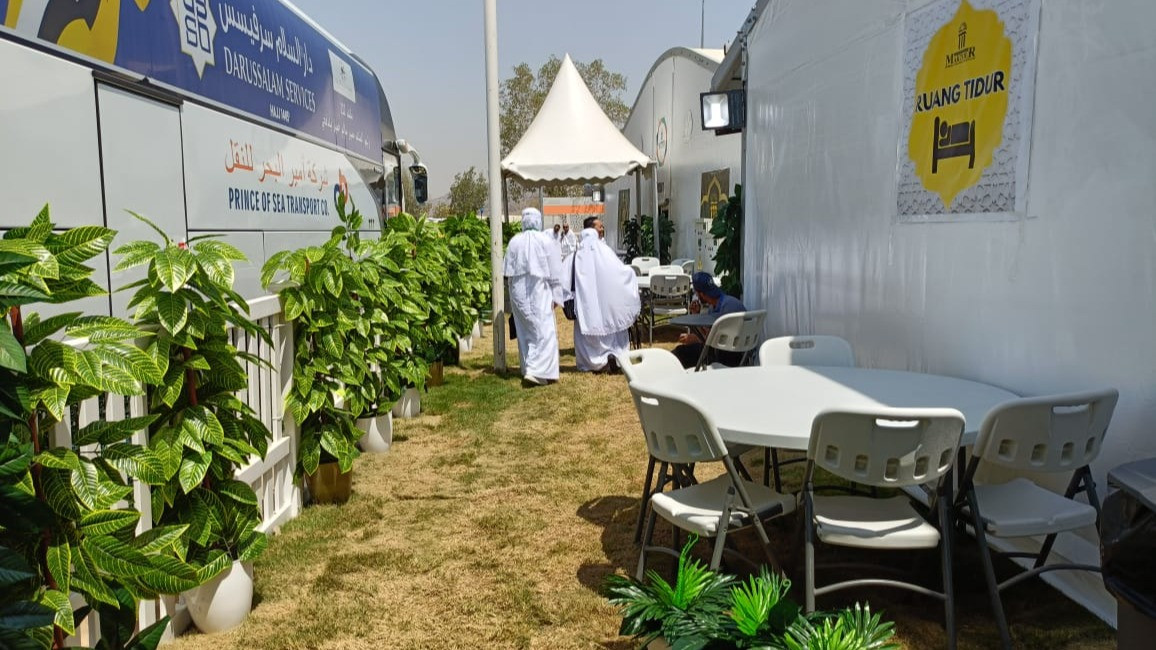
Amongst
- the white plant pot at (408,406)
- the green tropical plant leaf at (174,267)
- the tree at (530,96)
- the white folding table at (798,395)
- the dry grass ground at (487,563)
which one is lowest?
the dry grass ground at (487,563)

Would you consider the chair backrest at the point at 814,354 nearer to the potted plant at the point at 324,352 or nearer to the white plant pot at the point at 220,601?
the potted plant at the point at 324,352

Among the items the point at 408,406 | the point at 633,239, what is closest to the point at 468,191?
the point at 633,239

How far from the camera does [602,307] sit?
27.3 ft

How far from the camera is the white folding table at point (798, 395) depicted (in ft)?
9.41

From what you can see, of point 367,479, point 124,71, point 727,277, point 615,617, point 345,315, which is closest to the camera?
point 615,617

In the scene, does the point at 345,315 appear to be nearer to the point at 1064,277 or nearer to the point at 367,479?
the point at 367,479

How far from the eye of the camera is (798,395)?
3.40m

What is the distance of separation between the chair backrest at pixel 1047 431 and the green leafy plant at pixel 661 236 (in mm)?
13893

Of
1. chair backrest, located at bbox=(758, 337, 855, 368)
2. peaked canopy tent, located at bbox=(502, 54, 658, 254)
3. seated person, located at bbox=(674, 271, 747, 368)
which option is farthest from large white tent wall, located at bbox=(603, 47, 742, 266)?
chair backrest, located at bbox=(758, 337, 855, 368)

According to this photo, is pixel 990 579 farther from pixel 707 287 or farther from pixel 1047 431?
pixel 707 287

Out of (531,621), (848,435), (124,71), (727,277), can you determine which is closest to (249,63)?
(124,71)

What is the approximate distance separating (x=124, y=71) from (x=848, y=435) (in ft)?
10.8

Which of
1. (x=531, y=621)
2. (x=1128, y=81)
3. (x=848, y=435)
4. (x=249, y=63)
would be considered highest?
(x=249, y=63)

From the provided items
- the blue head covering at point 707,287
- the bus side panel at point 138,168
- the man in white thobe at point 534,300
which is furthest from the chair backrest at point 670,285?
the bus side panel at point 138,168
